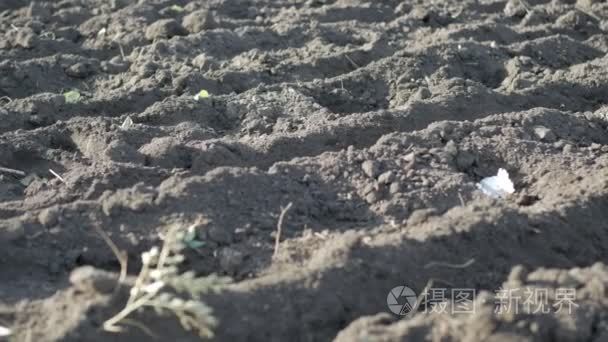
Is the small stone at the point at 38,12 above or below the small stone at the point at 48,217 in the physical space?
below

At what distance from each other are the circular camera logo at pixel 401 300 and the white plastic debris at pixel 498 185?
35.2 inches

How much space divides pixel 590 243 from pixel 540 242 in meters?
0.26

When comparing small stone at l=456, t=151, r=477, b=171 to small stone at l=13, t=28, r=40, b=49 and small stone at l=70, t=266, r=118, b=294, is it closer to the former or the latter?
small stone at l=70, t=266, r=118, b=294

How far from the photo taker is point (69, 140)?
4.68 metres

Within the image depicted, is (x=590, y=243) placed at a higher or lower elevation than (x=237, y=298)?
lower

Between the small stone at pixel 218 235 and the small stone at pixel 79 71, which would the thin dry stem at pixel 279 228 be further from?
the small stone at pixel 79 71

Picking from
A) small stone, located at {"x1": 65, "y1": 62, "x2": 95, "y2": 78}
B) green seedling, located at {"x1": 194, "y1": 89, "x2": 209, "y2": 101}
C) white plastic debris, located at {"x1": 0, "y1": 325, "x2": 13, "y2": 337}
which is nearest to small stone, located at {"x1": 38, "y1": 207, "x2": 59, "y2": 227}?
white plastic debris, located at {"x1": 0, "y1": 325, "x2": 13, "y2": 337}

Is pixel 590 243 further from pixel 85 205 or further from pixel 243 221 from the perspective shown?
pixel 85 205

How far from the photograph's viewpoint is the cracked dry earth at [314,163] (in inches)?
122

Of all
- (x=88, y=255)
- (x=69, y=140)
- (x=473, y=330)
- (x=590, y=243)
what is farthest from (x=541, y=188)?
(x=69, y=140)

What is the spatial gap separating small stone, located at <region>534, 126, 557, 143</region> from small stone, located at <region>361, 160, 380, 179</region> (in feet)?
3.28

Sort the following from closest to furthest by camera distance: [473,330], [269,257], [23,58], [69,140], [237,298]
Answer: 1. [473,330]
2. [237,298]
3. [269,257]
4. [69,140]
5. [23,58]

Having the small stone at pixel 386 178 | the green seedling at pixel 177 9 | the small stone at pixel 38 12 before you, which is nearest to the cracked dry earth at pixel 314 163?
the small stone at pixel 386 178

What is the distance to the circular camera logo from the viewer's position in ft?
10.6
